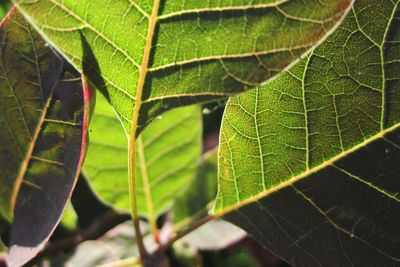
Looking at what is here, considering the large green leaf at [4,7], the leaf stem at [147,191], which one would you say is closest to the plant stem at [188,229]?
the leaf stem at [147,191]

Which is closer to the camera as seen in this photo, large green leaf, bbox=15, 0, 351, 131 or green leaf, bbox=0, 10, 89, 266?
large green leaf, bbox=15, 0, 351, 131

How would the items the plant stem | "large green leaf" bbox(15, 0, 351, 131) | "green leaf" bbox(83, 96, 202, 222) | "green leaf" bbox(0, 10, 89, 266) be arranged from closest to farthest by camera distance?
"large green leaf" bbox(15, 0, 351, 131) < "green leaf" bbox(0, 10, 89, 266) < the plant stem < "green leaf" bbox(83, 96, 202, 222)

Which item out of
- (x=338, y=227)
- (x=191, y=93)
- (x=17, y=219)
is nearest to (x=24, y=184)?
(x=17, y=219)

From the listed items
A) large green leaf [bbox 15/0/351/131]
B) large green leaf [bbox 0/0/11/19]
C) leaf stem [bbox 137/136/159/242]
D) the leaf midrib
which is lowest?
leaf stem [bbox 137/136/159/242]

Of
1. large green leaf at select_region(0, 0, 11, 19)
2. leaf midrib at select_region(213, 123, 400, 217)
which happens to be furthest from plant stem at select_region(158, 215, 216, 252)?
large green leaf at select_region(0, 0, 11, 19)

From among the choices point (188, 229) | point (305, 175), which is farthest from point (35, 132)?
point (305, 175)

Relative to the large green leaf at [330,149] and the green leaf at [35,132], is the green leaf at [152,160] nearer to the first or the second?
the green leaf at [35,132]

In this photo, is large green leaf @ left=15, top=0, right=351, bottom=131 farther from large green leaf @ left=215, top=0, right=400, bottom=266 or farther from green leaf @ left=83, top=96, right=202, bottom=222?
green leaf @ left=83, top=96, right=202, bottom=222

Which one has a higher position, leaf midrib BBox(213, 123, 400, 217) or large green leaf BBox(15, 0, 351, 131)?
large green leaf BBox(15, 0, 351, 131)
